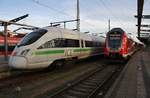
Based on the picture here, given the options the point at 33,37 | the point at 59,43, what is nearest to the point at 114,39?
the point at 59,43

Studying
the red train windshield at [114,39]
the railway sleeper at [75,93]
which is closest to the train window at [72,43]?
the red train windshield at [114,39]

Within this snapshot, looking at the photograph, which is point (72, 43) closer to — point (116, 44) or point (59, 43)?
point (59, 43)

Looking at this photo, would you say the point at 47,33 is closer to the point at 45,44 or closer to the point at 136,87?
the point at 45,44

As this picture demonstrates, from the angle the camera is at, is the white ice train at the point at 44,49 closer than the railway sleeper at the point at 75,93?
No

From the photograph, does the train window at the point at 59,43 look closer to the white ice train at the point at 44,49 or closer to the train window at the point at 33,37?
the white ice train at the point at 44,49

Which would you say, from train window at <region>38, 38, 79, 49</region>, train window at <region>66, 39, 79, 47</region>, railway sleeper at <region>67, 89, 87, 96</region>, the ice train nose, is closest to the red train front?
train window at <region>66, 39, 79, 47</region>

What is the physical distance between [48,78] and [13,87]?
113 inches

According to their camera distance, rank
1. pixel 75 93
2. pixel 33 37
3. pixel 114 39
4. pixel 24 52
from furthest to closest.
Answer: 1. pixel 114 39
2. pixel 33 37
3. pixel 24 52
4. pixel 75 93

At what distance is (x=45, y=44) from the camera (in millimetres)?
14781

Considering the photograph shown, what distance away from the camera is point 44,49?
14602 millimetres

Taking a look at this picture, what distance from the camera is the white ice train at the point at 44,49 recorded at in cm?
1364

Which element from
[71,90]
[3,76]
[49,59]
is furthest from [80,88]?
[3,76]

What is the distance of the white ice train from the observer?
13641 millimetres

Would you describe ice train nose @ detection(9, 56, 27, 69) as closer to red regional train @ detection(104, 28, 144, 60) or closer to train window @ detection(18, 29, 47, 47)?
train window @ detection(18, 29, 47, 47)
